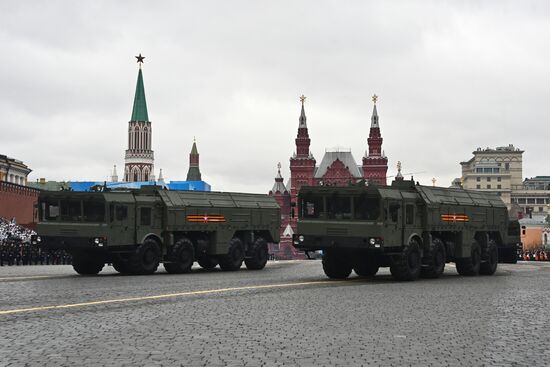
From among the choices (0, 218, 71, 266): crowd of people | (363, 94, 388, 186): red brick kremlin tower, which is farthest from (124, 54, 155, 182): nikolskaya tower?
(0, 218, 71, 266): crowd of people

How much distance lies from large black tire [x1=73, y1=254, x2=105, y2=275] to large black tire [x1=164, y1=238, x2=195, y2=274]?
7.45 feet

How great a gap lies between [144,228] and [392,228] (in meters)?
8.23

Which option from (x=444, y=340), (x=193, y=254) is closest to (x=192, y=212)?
(x=193, y=254)

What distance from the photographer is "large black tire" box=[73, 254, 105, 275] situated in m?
25.5

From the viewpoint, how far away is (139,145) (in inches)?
7840

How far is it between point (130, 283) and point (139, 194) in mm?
5906

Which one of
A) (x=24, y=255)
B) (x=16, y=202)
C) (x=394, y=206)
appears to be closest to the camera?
(x=394, y=206)

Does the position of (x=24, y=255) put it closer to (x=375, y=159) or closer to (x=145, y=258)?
(x=145, y=258)

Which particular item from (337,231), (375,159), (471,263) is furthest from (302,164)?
(337,231)

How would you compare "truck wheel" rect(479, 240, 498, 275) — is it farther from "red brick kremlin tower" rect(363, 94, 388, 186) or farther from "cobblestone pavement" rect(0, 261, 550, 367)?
"red brick kremlin tower" rect(363, 94, 388, 186)

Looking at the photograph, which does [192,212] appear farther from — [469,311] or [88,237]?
[469,311]

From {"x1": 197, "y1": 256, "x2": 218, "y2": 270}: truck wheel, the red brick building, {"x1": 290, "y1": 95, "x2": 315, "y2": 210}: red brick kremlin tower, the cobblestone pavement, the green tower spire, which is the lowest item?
the cobblestone pavement

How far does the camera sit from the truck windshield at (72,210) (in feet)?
80.3

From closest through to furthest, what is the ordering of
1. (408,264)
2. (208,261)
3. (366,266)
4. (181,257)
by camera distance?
1. (408,264)
2. (366,266)
3. (181,257)
4. (208,261)
